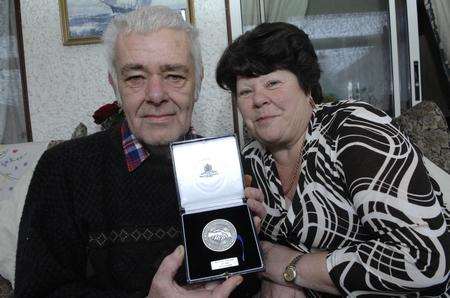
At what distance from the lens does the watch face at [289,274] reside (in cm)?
92

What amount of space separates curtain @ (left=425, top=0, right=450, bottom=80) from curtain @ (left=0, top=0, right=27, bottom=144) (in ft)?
7.08

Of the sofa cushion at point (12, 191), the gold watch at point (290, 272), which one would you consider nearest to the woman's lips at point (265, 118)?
the gold watch at point (290, 272)

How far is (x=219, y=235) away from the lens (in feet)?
2.67

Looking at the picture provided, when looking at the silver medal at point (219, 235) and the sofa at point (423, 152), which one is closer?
the silver medal at point (219, 235)

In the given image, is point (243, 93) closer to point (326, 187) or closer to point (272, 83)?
point (272, 83)

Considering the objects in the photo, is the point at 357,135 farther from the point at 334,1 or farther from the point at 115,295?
the point at 334,1

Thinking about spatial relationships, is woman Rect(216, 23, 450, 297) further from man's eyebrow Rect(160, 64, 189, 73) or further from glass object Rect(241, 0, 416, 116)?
glass object Rect(241, 0, 416, 116)

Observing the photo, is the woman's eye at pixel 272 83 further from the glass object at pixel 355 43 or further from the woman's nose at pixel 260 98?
the glass object at pixel 355 43

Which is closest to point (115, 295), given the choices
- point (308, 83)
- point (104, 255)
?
point (104, 255)

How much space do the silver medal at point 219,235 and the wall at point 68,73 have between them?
1.36 meters

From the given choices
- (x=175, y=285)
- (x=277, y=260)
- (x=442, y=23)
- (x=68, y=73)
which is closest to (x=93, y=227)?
(x=175, y=285)

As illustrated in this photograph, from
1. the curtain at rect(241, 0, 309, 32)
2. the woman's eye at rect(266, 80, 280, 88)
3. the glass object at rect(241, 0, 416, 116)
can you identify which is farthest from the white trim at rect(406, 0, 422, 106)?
the woman's eye at rect(266, 80, 280, 88)

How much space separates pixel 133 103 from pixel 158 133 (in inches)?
3.6

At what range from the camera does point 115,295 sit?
0.89 metres
